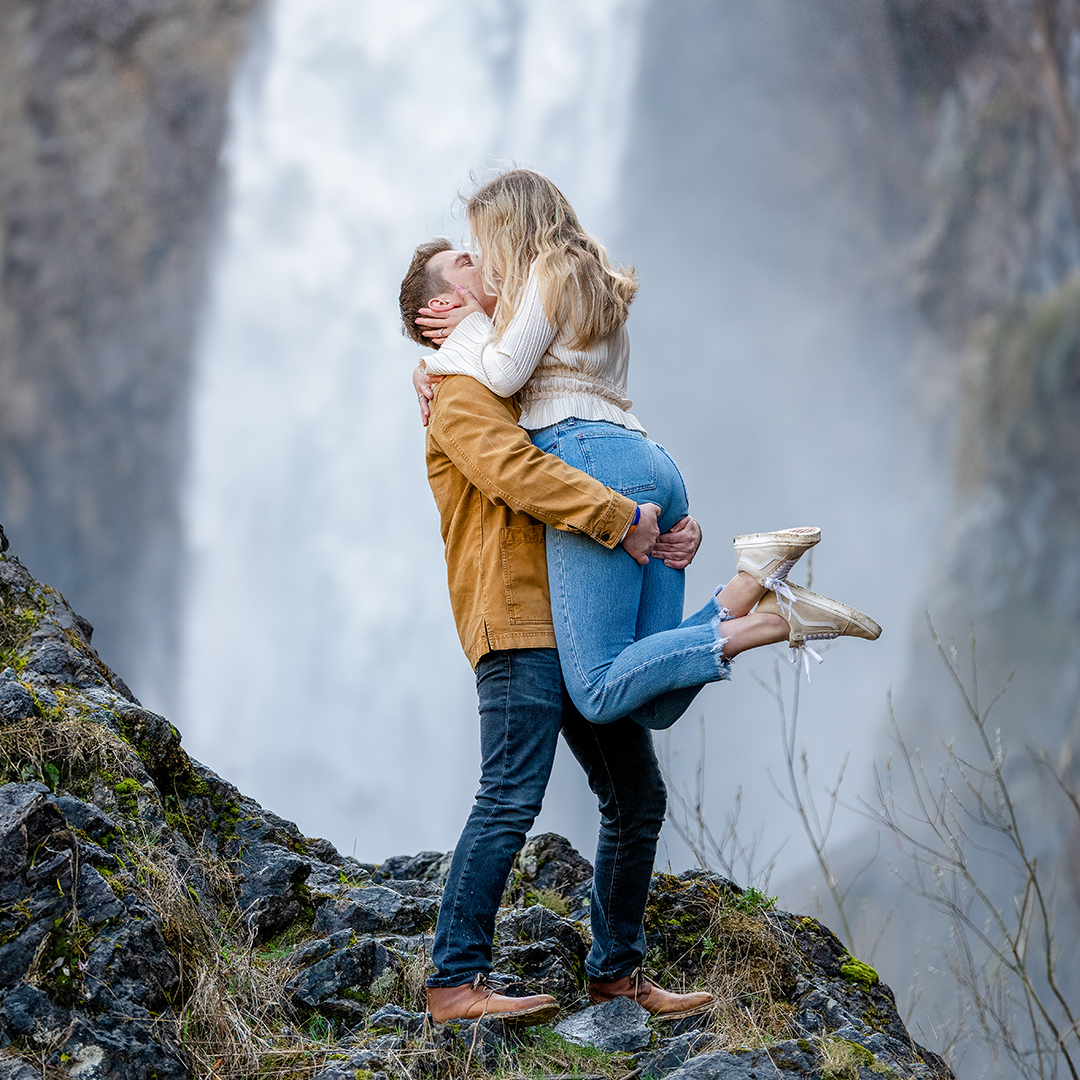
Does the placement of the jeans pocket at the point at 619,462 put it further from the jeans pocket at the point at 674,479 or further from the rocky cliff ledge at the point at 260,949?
the rocky cliff ledge at the point at 260,949

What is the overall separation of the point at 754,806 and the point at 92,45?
1530 centimetres

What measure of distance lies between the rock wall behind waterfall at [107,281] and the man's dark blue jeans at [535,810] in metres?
15.7

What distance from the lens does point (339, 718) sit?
1581cm

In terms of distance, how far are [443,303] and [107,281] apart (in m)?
16.0

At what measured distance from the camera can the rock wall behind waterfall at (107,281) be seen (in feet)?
51.4

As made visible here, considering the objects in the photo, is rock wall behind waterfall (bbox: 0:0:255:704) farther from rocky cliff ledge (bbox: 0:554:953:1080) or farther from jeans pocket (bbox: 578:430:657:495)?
jeans pocket (bbox: 578:430:657:495)

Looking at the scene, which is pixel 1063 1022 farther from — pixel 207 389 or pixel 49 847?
pixel 207 389

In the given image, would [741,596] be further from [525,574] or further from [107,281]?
[107,281]

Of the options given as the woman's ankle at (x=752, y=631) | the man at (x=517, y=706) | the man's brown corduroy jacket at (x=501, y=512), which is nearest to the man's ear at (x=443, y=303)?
the man at (x=517, y=706)

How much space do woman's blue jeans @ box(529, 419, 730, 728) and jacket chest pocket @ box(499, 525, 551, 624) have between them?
3cm

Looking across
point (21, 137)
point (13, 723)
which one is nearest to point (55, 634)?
point (13, 723)

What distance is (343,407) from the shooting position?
16453mm

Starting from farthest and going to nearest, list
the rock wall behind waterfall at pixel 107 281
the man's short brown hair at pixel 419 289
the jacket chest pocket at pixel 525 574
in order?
1. the rock wall behind waterfall at pixel 107 281
2. the man's short brown hair at pixel 419 289
3. the jacket chest pocket at pixel 525 574

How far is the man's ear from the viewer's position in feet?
6.60
